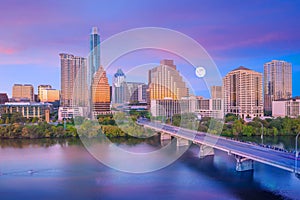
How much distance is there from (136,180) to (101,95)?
1375cm

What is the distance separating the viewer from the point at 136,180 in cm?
530

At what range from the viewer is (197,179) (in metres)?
5.50

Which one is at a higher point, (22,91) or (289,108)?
(22,91)

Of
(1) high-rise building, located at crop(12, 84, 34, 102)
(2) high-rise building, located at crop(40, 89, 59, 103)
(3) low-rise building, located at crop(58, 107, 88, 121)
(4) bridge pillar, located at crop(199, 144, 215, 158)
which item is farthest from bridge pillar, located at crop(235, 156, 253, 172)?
(1) high-rise building, located at crop(12, 84, 34, 102)

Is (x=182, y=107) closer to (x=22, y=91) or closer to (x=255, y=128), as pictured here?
(x=255, y=128)

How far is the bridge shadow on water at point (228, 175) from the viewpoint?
4.65 m

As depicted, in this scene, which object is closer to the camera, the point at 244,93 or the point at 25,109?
the point at 25,109

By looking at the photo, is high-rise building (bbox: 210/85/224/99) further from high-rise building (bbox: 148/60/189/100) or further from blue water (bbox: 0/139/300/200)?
blue water (bbox: 0/139/300/200)

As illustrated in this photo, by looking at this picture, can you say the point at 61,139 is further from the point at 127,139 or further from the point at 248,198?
the point at 248,198

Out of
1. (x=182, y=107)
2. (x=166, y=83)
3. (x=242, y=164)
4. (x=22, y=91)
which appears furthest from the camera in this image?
(x=22, y=91)

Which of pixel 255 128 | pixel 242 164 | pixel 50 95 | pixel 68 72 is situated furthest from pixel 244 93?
pixel 50 95

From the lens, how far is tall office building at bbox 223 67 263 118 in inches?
755

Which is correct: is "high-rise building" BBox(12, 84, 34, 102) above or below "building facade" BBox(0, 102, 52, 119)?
above

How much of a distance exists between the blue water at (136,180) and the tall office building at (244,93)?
1285cm
